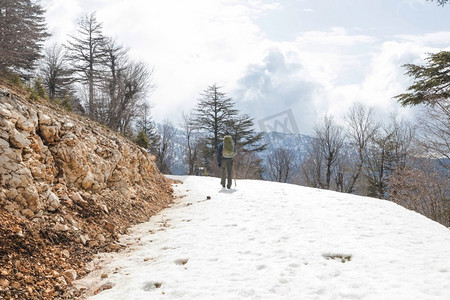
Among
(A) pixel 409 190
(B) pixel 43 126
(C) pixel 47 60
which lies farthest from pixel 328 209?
(C) pixel 47 60

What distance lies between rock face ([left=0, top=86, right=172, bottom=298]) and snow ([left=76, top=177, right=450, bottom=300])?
2.31 feet

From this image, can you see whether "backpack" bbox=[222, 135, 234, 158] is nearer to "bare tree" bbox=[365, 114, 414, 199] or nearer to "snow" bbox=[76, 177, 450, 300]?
"snow" bbox=[76, 177, 450, 300]

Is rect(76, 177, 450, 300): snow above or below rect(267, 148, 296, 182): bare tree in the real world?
below

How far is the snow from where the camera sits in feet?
10.9

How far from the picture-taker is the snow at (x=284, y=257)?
10.9 feet

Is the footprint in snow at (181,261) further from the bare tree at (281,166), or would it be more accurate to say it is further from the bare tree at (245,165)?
the bare tree at (281,166)

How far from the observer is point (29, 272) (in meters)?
3.42

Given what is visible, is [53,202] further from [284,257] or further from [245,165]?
[245,165]

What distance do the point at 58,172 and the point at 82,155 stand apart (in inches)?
34.9

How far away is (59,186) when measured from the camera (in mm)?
5559

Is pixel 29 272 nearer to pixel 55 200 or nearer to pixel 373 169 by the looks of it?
pixel 55 200

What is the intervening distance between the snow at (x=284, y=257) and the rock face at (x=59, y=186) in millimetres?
705

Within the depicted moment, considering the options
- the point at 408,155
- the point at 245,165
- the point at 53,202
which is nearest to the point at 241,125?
the point at 245,165

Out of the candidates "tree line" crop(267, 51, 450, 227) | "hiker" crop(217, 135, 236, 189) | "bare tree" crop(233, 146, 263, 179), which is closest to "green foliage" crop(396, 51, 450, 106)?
"tree line" crop(267, 51, 450, 227)
